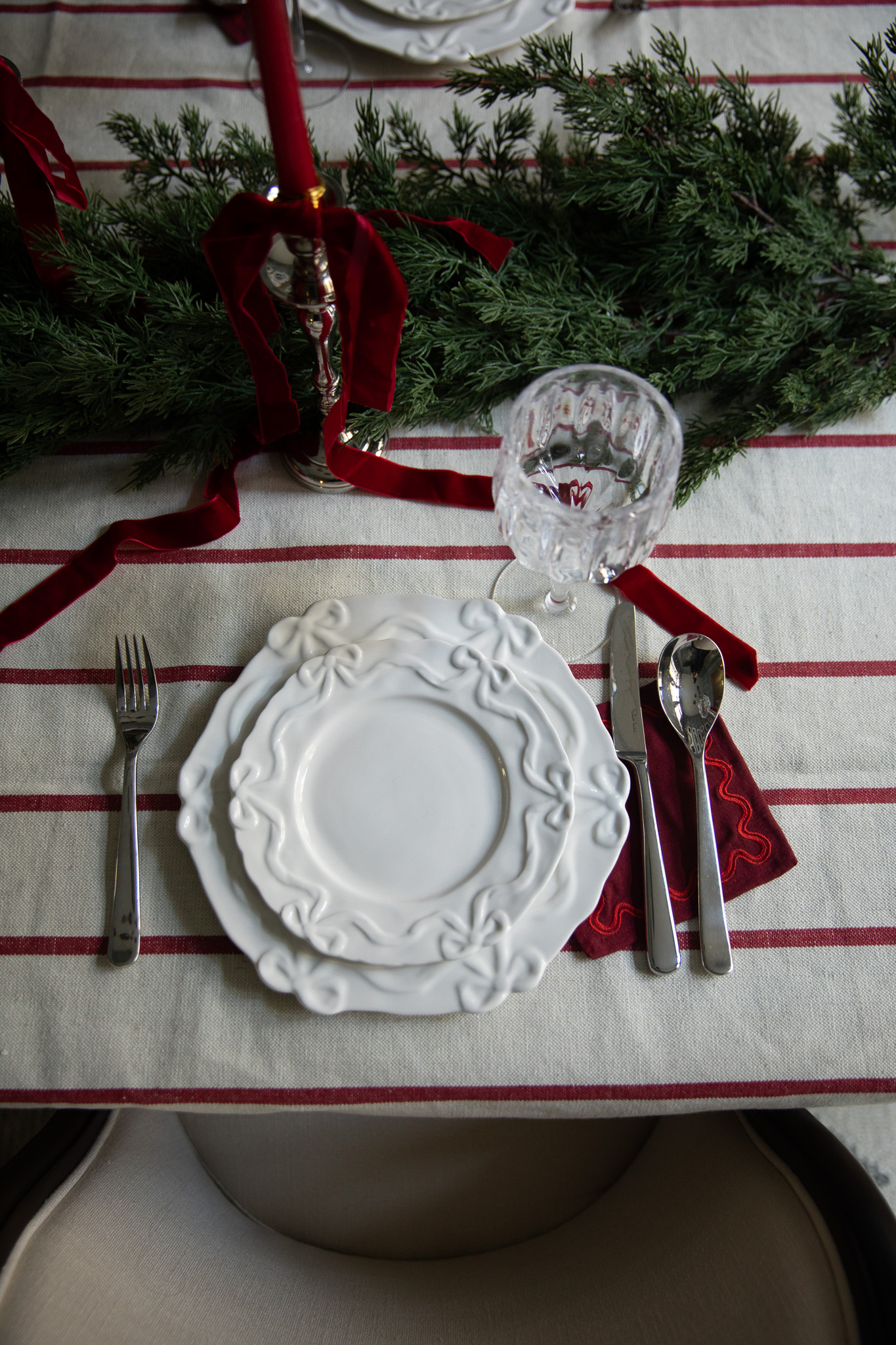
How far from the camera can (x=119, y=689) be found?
1.97ft

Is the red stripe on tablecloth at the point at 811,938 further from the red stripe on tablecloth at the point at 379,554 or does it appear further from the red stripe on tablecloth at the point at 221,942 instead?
the red stripe on tablecloth at the point at 379,554

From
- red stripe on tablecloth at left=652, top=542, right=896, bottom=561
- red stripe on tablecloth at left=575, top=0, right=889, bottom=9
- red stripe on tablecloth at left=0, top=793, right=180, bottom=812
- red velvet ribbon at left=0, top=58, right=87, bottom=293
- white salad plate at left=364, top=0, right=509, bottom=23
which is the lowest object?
red stripe on tablecloth at left=0, top=793, right=180, bottom=812

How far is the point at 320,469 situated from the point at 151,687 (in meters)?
0.23

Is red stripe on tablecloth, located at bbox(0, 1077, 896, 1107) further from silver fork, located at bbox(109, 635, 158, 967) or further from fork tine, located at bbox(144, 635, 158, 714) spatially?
fork tine, located at bbox(144, 635, 158, 714)

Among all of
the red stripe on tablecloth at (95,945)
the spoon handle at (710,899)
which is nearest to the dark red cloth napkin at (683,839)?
the spoon handle at (710,899)

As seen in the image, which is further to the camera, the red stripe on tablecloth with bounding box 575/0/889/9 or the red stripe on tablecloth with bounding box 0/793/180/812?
the red stripe on tablecloth with bounding box 575/0/889/9

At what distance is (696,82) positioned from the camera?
0.69 metres

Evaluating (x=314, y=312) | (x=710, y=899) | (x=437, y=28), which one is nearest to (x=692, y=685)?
(x=710, y=899)

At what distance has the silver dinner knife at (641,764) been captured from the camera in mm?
535

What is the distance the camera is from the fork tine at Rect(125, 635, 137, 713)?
60cm

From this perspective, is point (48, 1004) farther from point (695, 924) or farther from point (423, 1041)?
point (695, 924)

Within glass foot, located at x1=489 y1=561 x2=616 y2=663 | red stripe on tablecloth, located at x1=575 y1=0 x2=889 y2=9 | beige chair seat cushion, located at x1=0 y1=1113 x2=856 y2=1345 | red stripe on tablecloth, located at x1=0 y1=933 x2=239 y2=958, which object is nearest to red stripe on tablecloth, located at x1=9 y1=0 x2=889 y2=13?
red stripe on tablecloth, located at x1=575 y1=0 x2=889 y2=9

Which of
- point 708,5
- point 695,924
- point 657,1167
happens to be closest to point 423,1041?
point 695,924

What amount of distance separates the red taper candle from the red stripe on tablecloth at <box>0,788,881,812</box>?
0.40 m
